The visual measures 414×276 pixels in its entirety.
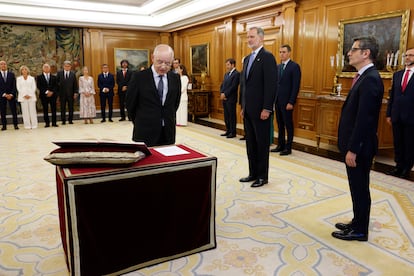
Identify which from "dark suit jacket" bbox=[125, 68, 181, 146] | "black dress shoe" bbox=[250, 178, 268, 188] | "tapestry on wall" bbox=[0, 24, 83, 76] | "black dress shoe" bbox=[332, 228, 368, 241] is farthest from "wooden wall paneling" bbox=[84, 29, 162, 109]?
"black dress shoe" bbox=[332, 228, 368, 241]

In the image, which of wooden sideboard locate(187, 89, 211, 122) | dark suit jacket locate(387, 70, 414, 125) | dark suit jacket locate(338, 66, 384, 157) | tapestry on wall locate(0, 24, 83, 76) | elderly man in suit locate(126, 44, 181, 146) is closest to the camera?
dark suit jacket locate(338, 66, 384, 157)

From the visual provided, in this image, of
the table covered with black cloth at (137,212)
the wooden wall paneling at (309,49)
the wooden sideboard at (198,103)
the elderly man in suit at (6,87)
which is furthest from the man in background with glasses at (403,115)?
the elderly man in suit at (6,87)

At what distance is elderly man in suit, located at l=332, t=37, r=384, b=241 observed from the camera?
258 centimetres

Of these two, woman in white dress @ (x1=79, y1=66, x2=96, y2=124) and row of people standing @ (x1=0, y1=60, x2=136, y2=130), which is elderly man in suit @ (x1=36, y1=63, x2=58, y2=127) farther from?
woman in white dress @ (x1=79, y1=66, x2=96, y2=124)

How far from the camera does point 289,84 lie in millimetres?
6254

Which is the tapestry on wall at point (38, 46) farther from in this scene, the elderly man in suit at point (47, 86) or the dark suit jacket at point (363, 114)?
the dark suit jacket at point (363, 114)

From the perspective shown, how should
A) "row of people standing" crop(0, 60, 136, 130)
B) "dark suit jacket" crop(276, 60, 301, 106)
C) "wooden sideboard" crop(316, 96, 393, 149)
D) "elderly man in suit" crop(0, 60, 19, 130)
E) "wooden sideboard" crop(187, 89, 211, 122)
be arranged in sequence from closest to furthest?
"wooden sideboard" crop(316, 96, 393, 149) < "dark suit jacket" crop(276, 60, 301, 106) < "elderly man in suit" crop(0, 60, 19, 130) < "row of people standing" crop(0, 60, 136, 130) < "wooden sideboard" crop(187, 89, 211, 122)

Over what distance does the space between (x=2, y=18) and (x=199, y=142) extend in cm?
765

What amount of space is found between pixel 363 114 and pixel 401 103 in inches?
106

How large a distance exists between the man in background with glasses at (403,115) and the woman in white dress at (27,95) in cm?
840

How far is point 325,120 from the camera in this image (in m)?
6.41

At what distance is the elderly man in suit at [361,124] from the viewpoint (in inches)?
102

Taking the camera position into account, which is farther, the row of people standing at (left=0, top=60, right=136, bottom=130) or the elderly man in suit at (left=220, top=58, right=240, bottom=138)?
the row of people standing at (left=0, top=60, right=136, bottom=130)

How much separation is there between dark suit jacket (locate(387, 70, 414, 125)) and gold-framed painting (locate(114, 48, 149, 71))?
32.4ft
